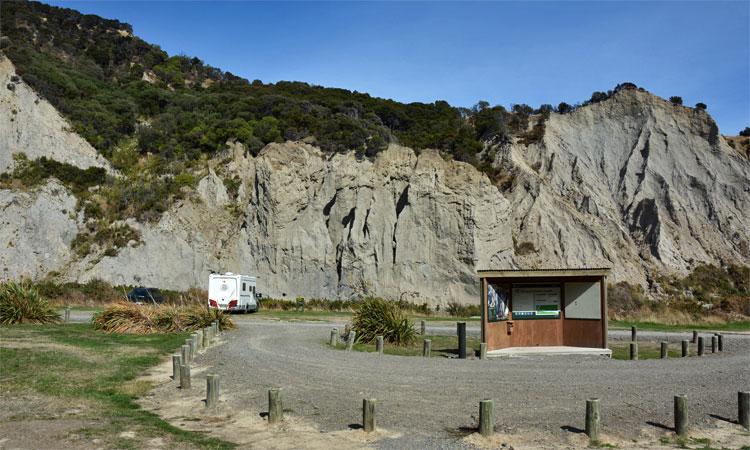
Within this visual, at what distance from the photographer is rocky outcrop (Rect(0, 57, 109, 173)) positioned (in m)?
48.5

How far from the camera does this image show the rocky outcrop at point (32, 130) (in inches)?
1908

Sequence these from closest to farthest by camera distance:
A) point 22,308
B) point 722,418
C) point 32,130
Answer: point 722,418 < point 22,308 < point 32,130

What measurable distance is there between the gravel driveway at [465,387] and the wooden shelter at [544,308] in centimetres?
171

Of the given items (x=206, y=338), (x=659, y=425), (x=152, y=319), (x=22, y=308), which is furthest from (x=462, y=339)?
(x=22, y=308)

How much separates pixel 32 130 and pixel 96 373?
4227 cm

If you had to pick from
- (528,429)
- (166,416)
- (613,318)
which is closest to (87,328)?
(166,416)

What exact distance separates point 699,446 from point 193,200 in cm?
4339

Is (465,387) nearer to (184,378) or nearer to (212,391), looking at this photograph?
(212,391)

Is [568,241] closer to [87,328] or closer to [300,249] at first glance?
[300,249]

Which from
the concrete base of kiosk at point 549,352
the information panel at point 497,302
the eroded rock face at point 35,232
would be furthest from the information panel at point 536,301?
the eroded rock face at point 35,232

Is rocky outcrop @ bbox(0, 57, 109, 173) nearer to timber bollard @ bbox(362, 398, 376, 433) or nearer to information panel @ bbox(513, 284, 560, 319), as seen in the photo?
information panel @ bbox(513, 284, 560, 319)

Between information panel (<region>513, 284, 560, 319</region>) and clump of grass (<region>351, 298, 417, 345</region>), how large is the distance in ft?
13.0

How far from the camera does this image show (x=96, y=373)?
14617mm

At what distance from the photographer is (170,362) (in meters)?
17.0
